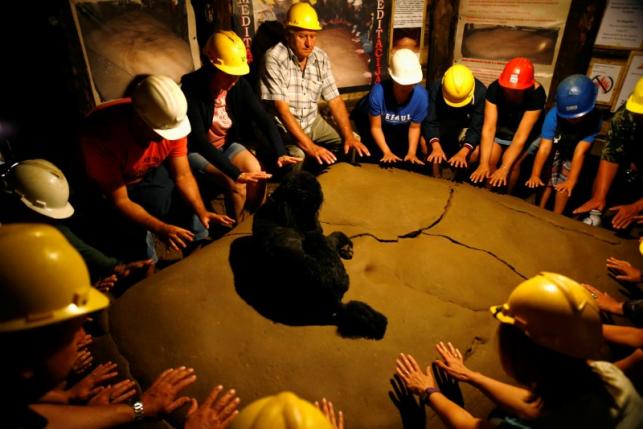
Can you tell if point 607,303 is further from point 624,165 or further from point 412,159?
point 412,159

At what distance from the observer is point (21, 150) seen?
349cm

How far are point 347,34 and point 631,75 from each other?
11.9ft

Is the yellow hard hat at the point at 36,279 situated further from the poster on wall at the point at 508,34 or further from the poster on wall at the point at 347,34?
the poster on wall at the point at 508,34

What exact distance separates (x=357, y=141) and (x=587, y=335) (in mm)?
3452

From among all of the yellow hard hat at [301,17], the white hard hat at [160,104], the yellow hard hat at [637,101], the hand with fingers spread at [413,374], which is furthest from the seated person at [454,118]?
the white hard hat at [160,104]

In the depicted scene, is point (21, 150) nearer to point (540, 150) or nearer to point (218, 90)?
point (218, 90)

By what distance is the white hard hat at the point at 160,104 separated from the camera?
9.67ft

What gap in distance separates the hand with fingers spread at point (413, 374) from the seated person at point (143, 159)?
1.81 m

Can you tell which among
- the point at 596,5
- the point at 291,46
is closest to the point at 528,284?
the point at 291,46

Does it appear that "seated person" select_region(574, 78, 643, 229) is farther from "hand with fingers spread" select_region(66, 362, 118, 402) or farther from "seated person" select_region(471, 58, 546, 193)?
"hand with fingers spread" select_region(66, 362, 118, 402)

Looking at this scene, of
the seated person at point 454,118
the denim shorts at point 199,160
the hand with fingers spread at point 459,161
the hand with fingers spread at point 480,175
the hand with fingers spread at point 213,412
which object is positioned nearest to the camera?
the hand with fingers spread at point 213,412

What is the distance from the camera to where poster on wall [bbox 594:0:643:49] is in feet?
15.2

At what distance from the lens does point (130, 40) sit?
3.86 meters

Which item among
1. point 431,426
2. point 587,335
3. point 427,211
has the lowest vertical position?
point 431,426
